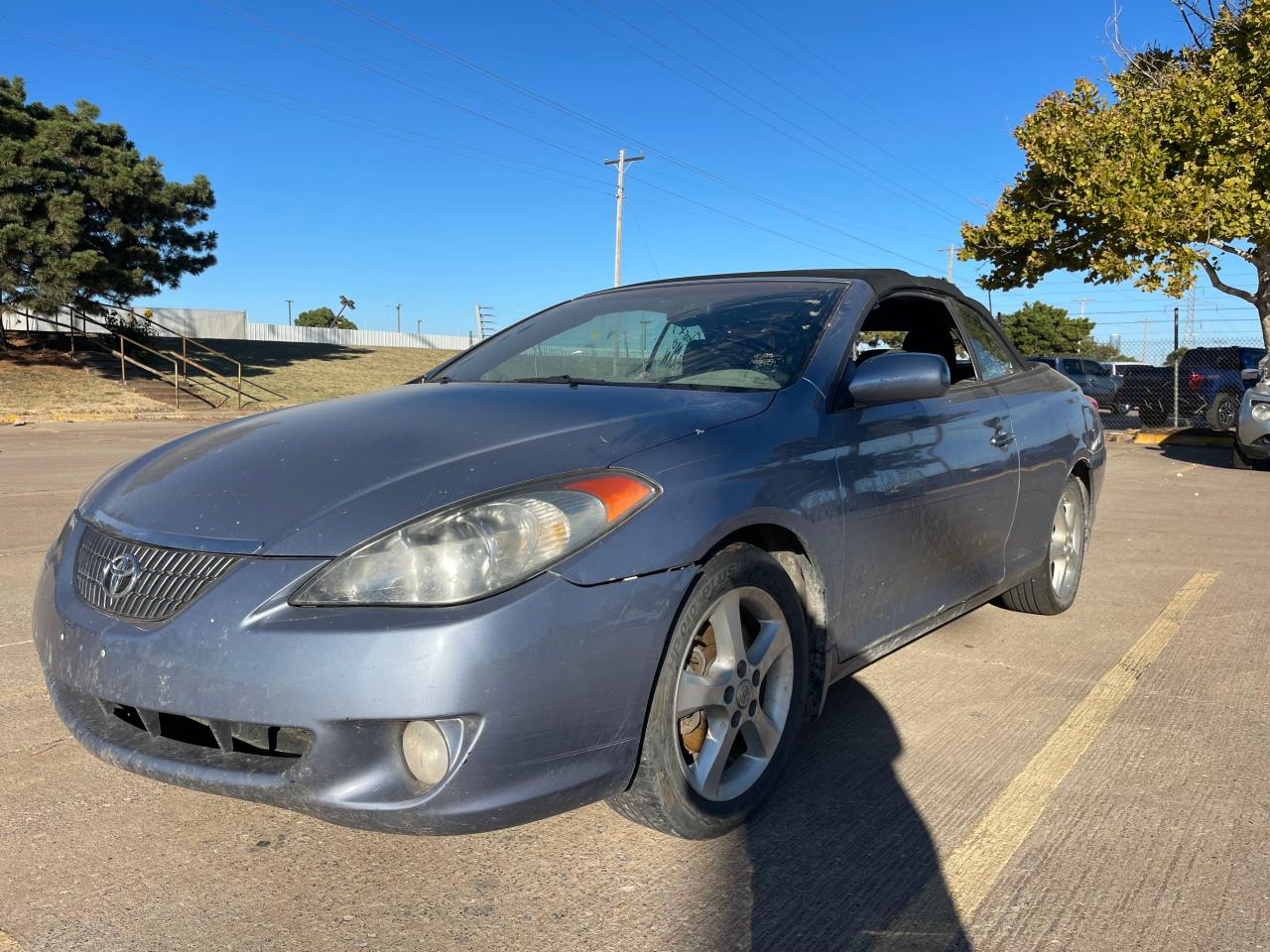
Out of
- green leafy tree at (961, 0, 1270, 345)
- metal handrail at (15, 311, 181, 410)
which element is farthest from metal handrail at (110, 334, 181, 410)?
green leafy tree at (961, 0, 1270, 345)

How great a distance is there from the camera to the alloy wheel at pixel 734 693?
2469 mm

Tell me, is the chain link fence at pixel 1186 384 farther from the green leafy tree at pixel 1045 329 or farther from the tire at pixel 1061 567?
the green leafy tree at pixel 1045 329

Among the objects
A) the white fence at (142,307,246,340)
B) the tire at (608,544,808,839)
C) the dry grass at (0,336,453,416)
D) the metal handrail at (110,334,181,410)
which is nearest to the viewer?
the tire at (608,544,808,839)

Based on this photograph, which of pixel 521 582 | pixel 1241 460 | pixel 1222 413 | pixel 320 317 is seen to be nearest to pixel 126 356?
pixel 1222 413

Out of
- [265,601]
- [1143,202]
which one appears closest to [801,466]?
[265,601]

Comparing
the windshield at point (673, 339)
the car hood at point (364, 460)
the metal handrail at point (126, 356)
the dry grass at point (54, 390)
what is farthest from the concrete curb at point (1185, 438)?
the metal handrail at point (126, 356)

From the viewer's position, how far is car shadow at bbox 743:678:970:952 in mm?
2176

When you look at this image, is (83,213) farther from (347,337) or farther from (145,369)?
(347,337)

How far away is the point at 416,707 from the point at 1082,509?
4.06 meters

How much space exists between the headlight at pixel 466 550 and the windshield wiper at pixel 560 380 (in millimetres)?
1070

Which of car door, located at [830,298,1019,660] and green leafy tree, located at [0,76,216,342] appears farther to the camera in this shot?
green leafy tree, located at [0,76,216,342]

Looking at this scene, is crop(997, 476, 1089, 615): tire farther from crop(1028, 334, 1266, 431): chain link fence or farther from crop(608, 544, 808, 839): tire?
crop(1028, 334, 1266, 431): chain link fence

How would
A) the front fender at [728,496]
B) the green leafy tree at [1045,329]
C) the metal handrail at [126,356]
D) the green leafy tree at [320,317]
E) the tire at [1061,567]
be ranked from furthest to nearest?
1. the green leafy tree at [320,317]
2. the green leafy tree at [1045,329]
3. the metal handrail at [126,356]
4. the tire at [1061,567]
5. the front fender at [728,496]

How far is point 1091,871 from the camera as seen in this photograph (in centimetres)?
244
